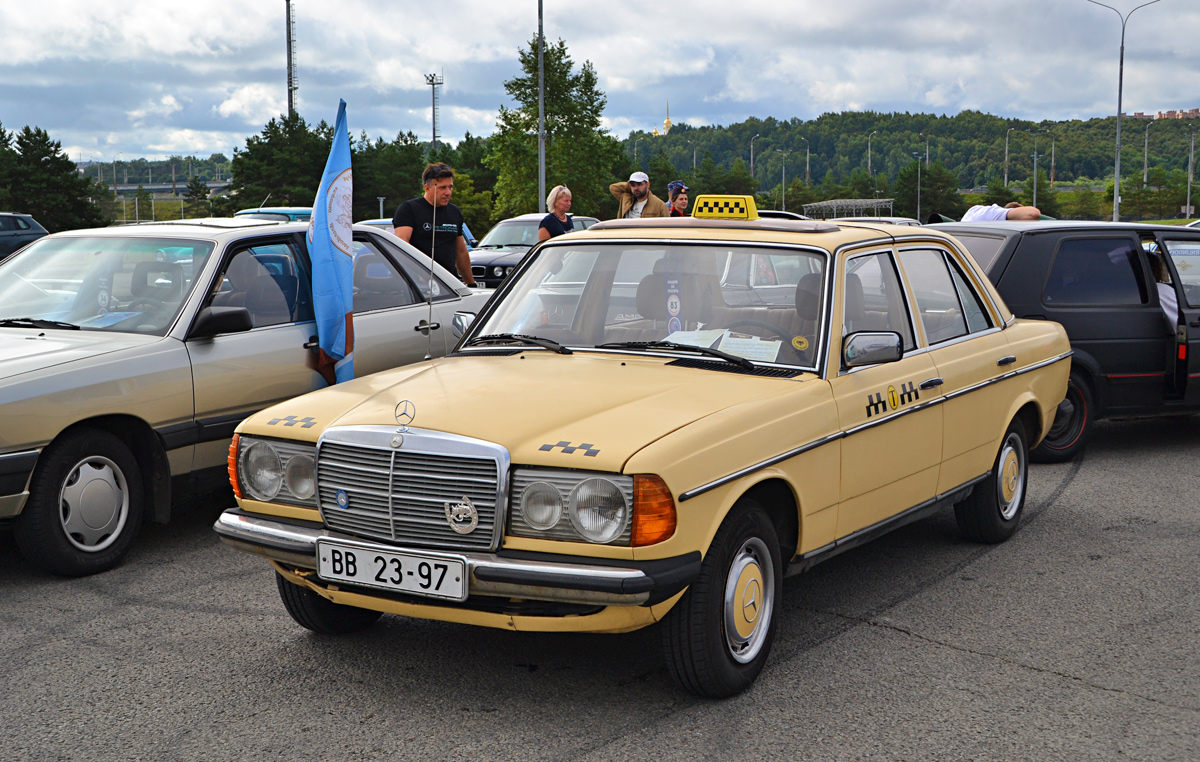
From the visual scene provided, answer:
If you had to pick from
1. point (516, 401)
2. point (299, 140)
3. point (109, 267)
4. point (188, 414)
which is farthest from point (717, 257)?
Answer: point (299, 140)

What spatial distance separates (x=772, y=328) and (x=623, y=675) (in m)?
1.48

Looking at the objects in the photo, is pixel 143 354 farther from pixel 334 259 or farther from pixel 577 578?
pixel 577 578

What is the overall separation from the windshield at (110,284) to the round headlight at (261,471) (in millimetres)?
2094

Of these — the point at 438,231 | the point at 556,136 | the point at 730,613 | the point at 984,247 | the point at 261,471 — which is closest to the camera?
the point at 730,613

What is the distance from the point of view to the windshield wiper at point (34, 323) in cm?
600

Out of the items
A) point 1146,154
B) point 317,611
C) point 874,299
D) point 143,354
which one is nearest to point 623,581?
point 317,611

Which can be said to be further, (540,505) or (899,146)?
(899,146)

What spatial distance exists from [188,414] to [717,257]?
2.92 m

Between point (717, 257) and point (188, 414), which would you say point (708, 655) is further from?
point (188, 414)

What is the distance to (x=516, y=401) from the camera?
12.8 feet

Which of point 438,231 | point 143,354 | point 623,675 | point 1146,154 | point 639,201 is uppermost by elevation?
point 1146,154

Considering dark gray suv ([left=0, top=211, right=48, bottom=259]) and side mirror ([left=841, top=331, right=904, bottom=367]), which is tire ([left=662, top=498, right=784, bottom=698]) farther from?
dark gray suv ([left=0, top=211, right=48, bottom=259])

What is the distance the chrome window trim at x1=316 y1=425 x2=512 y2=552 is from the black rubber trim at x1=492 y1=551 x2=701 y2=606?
109mm

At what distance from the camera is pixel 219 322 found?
19.0ft
